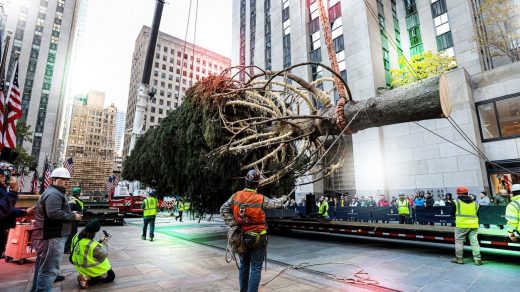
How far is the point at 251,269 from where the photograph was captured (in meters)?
3.47

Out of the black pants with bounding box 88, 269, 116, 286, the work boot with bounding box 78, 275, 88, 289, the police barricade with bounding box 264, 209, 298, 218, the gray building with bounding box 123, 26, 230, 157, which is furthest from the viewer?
the gray building with bounding box 123, 26, 230, 157

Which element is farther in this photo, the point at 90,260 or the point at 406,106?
the point at 406,106

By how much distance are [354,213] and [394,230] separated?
28.3ft

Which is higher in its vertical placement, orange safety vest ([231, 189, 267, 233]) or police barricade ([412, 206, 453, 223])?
orange safety vest ([231, 189, 267, 233])

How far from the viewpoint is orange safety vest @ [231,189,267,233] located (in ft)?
11.7

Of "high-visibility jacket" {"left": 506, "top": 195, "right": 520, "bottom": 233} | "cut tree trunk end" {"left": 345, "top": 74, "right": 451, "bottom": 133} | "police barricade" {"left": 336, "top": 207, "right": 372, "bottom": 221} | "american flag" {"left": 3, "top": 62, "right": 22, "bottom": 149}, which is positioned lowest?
"police barricade" {"left": 336, "top": 207, "right": 372, "bottom": 221}

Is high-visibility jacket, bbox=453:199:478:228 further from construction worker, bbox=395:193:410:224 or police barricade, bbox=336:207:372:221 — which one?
police barricade, bbox=336:207:372:221

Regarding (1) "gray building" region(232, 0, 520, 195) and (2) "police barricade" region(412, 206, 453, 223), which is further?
(1) "gray building" region(232, 0, 520, 195)

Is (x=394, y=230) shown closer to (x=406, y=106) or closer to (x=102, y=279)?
(x=406, y=106)

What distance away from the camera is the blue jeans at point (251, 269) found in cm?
343

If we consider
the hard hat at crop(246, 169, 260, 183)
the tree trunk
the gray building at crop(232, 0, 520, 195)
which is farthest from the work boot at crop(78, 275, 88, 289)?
the gray building at crop(232, 0, 520, 195)

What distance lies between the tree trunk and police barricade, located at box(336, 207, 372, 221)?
11274 mm

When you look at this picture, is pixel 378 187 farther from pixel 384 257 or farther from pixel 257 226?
pixel 257 226

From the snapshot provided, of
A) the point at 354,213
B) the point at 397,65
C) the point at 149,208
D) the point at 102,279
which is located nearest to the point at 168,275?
the point at 102,279
